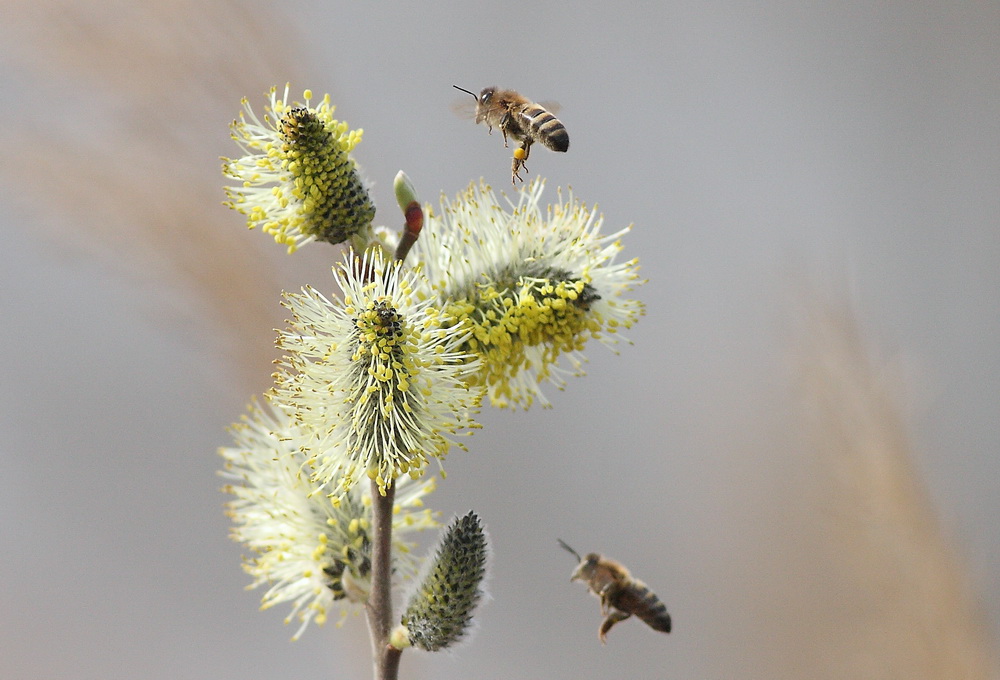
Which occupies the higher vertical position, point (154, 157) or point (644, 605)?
point (154, 157)

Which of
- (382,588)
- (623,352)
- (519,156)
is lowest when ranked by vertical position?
(382,588)

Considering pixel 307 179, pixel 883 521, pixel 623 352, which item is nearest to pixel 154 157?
pixel 307 179

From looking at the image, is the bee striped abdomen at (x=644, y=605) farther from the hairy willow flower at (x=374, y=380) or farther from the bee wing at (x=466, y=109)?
Answer: the bee wing at (x=466, y=109)

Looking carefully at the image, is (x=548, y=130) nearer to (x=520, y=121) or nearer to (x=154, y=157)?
(x=520, y=121)

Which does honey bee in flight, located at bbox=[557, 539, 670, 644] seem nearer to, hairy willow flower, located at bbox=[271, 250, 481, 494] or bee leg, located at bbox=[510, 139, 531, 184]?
hairy willow flower, located at bbox=[271, 250, 481, 494]

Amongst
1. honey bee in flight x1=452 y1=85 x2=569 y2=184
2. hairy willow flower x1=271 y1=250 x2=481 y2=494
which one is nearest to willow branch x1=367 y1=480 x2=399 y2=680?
hairy willow flower x1=271 y1=250 x2=481 y2=494

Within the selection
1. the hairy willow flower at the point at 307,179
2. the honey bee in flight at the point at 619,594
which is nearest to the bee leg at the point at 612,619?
the honey bee in flight at the point at 619,594

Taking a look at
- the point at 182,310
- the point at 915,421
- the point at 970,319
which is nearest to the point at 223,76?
the point at 182,310
